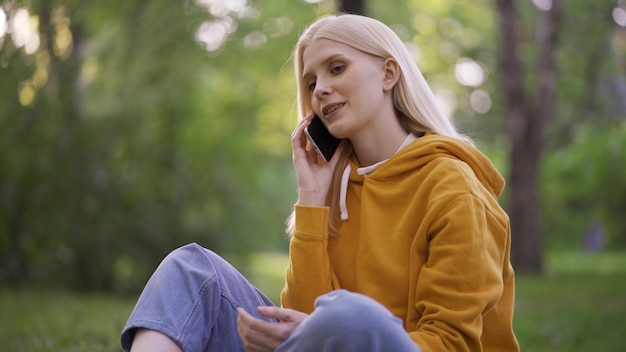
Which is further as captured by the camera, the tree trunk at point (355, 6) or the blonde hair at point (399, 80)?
the tree trunk at point (355, 6)

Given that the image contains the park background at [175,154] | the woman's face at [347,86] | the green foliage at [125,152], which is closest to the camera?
the woman's face at [347,86]

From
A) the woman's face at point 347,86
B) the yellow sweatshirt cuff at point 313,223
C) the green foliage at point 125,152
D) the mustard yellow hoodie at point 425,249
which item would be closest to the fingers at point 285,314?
the mustard yellow hoodie at point 425,249

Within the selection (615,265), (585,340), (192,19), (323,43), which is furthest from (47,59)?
(615,265)

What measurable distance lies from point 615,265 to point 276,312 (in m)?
16.2

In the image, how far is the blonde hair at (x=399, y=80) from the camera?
8.80ft

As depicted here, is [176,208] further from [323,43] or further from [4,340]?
[323,43]

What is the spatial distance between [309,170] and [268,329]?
2.59ft

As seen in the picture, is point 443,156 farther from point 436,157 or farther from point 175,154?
point 175,154

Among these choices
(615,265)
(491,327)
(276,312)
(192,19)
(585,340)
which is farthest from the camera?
(615,265)

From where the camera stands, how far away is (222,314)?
2.51m

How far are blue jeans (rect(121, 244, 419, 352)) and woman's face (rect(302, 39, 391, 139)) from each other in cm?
62

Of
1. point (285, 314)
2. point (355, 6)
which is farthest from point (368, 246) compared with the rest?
point (355, 6)

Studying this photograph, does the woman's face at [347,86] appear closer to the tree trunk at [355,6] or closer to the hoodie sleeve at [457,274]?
the hoodie sleeve at [457,274]

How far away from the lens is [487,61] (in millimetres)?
18047
